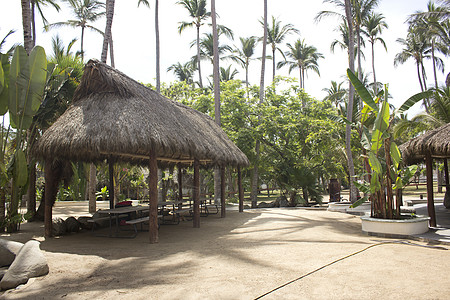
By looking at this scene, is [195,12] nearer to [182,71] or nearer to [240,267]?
[182,71]

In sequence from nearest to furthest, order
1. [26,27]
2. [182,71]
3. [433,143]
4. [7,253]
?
[7,253] → [433,143] → [26,27] → [182,71]

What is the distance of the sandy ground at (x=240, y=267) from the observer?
401 cm

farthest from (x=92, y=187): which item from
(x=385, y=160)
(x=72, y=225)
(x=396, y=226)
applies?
(x=396, y=226)

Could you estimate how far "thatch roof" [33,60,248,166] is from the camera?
22.7ft

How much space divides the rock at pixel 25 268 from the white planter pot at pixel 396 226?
6.72 metres

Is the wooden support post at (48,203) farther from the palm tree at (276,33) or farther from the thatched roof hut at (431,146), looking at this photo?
the palm tree at (276,33)

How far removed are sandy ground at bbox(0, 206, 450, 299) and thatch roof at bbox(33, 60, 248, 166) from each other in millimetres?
2069

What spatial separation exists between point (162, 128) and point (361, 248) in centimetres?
485

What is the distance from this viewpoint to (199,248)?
664 centimetres

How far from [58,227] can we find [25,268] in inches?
147

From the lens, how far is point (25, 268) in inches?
188

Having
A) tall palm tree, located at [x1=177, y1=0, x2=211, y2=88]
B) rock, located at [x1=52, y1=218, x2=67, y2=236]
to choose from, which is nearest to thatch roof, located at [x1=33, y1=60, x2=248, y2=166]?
rock, located at [x1=52, y1=218, x2=67, y2=236]

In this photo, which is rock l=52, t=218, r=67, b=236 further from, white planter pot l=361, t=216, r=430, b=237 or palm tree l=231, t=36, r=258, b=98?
palm tree l=231, t=36, r=258, b=98

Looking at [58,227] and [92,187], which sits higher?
[92,187]
